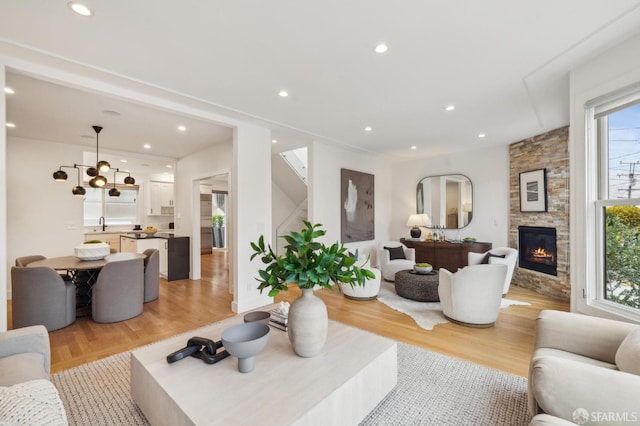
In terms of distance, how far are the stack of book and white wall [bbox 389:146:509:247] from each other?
16.9 feet

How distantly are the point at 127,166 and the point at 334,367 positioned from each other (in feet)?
25.5

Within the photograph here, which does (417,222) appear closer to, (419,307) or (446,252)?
(446,252)

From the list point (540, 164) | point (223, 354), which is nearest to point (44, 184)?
point (223, 354)

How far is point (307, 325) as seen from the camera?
1660 mm

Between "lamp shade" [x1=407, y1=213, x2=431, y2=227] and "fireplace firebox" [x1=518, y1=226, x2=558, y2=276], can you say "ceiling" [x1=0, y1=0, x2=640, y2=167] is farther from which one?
"lamp shade" [x1=407, y1=213, x2=431, y2=227]

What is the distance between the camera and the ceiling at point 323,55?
6.07 ft

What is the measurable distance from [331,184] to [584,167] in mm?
3570

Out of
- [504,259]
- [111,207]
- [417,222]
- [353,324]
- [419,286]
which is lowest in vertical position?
[353,324]

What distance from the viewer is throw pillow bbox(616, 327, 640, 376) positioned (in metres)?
1.30

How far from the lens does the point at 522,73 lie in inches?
107

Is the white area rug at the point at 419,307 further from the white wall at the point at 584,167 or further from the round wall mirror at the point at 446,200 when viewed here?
the round wall mirror at the point at 446,200

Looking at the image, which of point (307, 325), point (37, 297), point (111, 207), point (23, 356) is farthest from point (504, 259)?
point (111, 207)

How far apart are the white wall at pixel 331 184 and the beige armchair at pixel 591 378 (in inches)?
146

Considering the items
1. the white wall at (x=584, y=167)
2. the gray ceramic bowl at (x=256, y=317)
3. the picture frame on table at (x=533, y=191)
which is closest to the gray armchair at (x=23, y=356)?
the gray ceramic bowl at (x=256, y=317)
